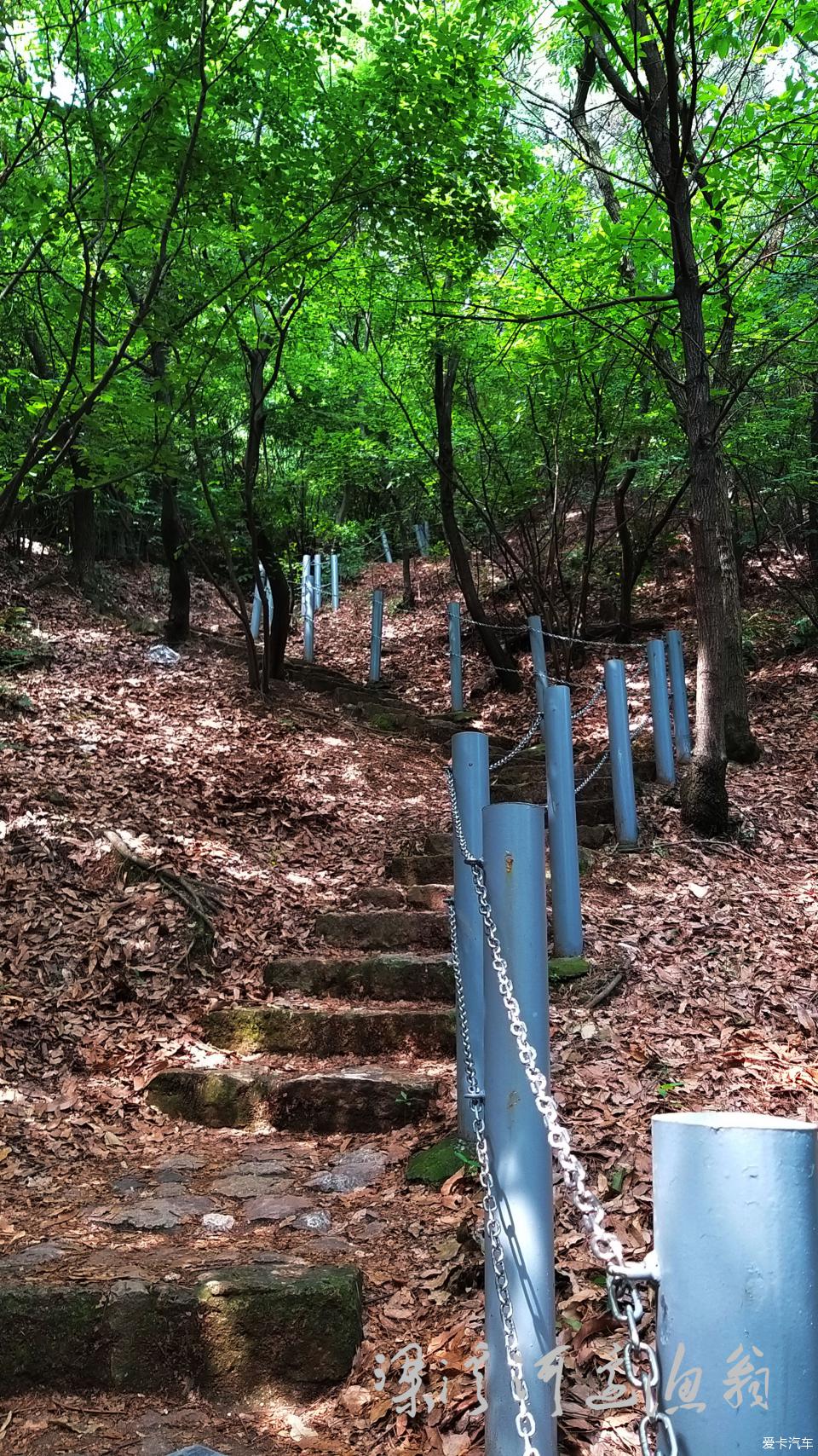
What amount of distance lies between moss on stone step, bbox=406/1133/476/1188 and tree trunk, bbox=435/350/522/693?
7.66 metres

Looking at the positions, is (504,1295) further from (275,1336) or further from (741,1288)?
(275,1336)

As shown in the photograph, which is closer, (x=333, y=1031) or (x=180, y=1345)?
(x=180, y=1345)

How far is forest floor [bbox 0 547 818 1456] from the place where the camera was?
2250 millimetres

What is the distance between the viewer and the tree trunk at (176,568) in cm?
1025

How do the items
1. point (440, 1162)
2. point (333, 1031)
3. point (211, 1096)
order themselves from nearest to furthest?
1. point (440, 1162)
2. point (211, 1096)
3. point (333, 1031)

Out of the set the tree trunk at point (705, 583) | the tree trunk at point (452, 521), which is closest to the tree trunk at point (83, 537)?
the tree trunk at point (452, 521)

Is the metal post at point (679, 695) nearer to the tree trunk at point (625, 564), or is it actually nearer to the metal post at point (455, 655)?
the metal post at point (455, 655)

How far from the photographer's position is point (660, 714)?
6.79 metres

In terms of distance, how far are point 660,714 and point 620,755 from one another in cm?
128

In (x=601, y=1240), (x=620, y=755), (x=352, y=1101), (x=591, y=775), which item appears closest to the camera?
(x=601, y=1240)

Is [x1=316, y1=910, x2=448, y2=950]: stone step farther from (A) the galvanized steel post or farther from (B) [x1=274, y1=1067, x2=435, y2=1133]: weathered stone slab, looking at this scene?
(A) the galvanized steel post

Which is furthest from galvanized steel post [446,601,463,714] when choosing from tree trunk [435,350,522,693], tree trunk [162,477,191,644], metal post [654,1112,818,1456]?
metal post [654,1112,818,1456]

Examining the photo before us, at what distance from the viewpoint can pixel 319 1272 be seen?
2451mm

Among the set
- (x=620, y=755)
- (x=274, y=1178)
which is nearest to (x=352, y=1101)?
(x=274, y=1178)
